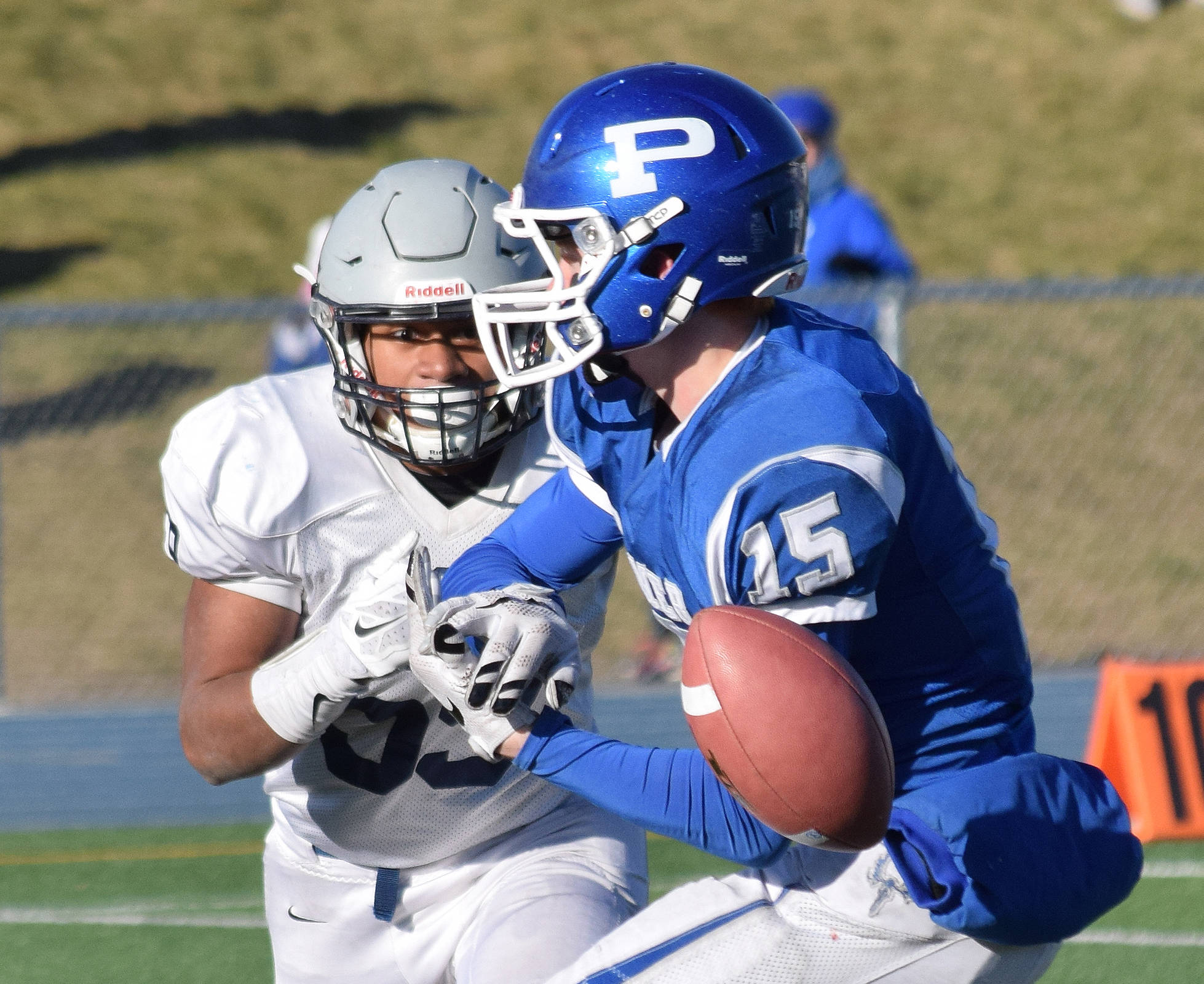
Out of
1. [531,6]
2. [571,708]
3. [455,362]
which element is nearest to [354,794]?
[571,708]

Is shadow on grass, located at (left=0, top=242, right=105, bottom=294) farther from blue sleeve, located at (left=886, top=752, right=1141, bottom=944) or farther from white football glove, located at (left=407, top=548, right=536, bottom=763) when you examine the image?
blue sleeve, located at (left=886, top=752, right=1141, bottom=944)

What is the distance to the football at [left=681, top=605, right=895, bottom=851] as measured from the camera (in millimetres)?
Answer: 1837

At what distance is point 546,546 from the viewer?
2.44 meters

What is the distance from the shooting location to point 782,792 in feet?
6.07

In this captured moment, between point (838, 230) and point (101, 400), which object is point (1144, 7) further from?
point (101, 400)

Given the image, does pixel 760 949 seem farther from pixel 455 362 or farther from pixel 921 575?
pixel 455 362

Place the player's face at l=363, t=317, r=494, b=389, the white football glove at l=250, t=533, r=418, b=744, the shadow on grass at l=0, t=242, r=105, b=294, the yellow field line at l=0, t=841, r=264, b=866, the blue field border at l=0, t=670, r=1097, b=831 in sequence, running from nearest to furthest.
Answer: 1. the white football glove at l=250, t=533, r=418, b=744
2. the player's face at l=363, t=317, r=494, b=389
3. the yellow field line at l=0, t=841, r=264, b=866
4. the blue field border at l=0, t=670, r=1097, b=831
5. the shadow on grass at l=0, t=242, r=105, b=294

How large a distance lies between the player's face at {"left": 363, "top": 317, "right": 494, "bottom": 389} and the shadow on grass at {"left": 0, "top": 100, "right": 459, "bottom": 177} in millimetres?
13096

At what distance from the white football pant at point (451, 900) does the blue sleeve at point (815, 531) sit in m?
0.99

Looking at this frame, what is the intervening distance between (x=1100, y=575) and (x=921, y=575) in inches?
260

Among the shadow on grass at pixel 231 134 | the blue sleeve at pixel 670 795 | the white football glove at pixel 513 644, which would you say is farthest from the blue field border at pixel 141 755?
the shadow on grass at pixel 231 134

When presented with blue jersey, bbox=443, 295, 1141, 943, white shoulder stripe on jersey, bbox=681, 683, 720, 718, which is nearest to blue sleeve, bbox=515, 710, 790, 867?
blue jersey, bbox=443, 295, 1141, 943

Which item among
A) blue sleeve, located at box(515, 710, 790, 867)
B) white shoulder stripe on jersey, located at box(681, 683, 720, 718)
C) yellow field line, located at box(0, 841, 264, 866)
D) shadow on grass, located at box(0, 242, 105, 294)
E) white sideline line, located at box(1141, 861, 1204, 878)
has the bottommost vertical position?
shadow on grass, located at box(0, 242, 105, 294)

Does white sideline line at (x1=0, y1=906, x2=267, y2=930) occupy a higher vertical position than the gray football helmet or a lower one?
lower
